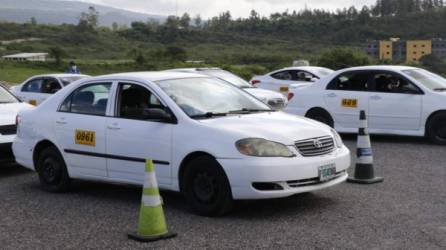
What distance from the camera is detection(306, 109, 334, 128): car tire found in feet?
44.4

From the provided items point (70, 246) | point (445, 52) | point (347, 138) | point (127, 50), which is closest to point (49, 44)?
point (127, 50)

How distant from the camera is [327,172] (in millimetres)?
7141

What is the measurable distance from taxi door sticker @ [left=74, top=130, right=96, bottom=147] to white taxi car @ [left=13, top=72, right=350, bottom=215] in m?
0.01

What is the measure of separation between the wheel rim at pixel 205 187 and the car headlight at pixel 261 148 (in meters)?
0.45

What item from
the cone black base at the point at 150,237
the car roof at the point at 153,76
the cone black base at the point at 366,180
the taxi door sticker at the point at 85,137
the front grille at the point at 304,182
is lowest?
the cone black base at the point at 150,237

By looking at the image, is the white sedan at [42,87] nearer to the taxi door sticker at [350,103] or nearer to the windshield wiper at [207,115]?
the taxi door sticker at [350,103]

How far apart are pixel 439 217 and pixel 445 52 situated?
44.4 meters

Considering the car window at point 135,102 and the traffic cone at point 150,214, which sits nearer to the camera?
the traffic cone at point 150,214

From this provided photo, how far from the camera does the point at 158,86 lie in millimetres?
7828

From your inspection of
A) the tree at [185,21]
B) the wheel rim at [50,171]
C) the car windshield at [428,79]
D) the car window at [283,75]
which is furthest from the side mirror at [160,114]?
the tree at [185,21]

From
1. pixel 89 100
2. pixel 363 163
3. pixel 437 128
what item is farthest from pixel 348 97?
pixel 89 100

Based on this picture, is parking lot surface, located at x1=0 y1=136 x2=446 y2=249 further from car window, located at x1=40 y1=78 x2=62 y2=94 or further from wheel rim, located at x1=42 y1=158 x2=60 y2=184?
car window, located at x1=40 y1=78 x2=62 y2=94

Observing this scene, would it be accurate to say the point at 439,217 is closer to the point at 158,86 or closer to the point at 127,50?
the point at 158,86

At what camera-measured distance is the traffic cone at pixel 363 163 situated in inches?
343
